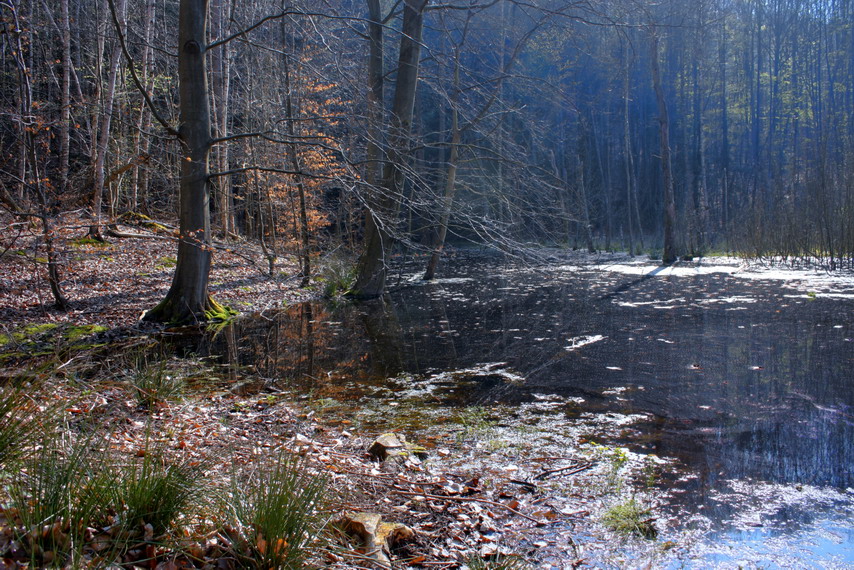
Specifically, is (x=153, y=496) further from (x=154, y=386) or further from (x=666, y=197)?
(x=666, y=197)

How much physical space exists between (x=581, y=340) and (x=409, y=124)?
20.4 feet

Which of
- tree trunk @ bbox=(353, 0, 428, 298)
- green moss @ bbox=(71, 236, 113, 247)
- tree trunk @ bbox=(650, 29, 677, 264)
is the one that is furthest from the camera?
tree trunk @ bbox=(650, 29, 677, 264)

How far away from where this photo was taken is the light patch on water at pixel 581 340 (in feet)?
27.5

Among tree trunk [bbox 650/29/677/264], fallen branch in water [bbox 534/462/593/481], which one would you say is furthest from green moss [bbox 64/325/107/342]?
tree trunk [bbox 650/29/677/264]

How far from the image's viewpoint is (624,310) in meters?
11.8

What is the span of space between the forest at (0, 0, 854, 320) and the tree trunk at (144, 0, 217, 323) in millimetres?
36

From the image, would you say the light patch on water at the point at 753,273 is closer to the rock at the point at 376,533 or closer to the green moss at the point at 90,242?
the rock at the point at 376,533

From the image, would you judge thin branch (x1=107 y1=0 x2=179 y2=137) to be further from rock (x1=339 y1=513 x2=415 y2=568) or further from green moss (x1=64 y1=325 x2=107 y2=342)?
rock (x1=339 y1=513 x2=415 y2=568)

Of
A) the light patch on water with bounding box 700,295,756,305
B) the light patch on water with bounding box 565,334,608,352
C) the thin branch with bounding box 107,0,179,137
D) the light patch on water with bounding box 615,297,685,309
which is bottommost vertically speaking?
the light patch on water with bounding box 565,334,608,352

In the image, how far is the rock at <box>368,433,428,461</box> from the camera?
4094 mm

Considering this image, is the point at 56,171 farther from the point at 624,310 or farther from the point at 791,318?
the point at 791,318

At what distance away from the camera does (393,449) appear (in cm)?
417

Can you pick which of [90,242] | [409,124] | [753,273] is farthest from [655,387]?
[753,273]

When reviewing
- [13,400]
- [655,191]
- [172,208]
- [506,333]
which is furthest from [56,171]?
[655,191]
